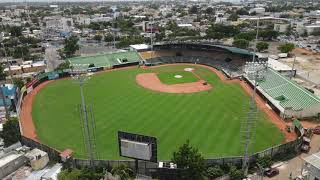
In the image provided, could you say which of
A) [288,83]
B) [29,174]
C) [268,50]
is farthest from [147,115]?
[268,50]

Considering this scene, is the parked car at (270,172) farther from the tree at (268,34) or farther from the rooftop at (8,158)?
the tree at (268,34)

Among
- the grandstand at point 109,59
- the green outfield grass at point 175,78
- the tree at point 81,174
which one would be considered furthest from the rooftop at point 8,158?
the grandstand at point 109,59

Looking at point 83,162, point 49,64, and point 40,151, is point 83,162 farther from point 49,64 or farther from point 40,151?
point 49,64

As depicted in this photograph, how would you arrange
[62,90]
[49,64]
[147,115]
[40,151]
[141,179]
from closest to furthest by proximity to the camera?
1. [141,179]
2. [40,151]
3. [147,115]
4. [62,90]
5. [49,64]

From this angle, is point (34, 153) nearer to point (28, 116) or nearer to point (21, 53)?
point (28, 116)

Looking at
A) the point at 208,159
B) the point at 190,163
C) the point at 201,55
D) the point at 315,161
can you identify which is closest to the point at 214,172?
the point at 208,159

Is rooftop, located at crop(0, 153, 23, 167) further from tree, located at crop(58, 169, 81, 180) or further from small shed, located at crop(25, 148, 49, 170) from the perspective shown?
tree, located at crop(58, 169, 81, 180)

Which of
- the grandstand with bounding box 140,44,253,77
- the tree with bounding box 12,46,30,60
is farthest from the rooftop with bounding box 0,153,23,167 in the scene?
the tree with bounding box 12,46,30,60
